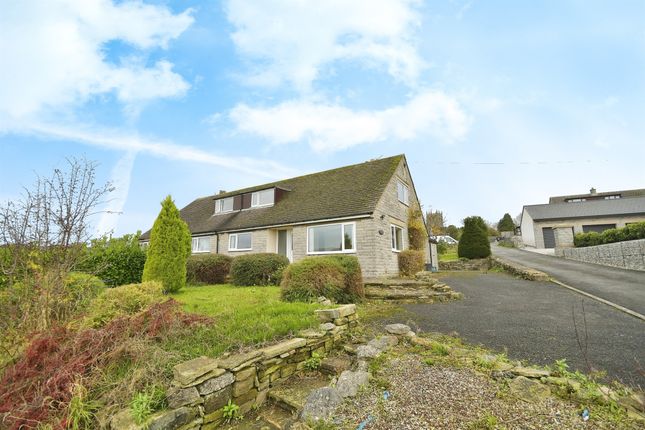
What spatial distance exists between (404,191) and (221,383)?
16203 millimetres

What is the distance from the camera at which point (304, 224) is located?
14.7 m

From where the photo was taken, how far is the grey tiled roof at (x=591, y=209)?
3042 centimetres

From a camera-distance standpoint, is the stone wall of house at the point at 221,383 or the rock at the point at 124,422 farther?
the stone wall of house at the point at 221,383

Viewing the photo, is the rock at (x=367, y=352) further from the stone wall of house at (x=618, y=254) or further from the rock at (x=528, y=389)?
the stone wall of house at (x=618, y=254)

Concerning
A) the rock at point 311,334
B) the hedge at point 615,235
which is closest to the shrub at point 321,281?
the rock at point 311,334

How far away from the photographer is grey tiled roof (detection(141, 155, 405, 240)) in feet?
45.5

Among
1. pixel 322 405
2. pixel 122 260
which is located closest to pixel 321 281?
pixel 322 405

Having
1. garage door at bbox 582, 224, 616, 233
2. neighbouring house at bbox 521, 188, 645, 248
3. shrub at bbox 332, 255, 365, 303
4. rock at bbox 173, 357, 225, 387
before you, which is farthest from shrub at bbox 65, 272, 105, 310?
garage door at bbox 582, 224, 616, 233

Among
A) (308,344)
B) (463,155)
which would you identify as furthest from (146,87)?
(463,155)

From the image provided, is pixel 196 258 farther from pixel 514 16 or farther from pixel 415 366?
pixel 514 16

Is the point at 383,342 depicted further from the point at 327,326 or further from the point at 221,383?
the point at 221,383

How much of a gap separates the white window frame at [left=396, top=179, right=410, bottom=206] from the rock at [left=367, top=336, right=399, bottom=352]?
1227 cm

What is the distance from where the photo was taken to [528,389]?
9.55 feet

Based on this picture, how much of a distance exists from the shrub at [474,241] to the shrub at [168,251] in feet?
67.6
